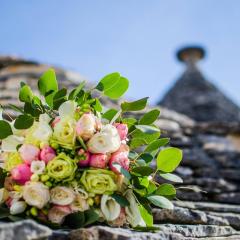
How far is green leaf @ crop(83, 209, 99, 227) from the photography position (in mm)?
1438

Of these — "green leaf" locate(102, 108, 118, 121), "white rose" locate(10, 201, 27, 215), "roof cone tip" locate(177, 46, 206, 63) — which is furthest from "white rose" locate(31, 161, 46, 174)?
"roof cone tip" locate(177, 46, 206, 63)

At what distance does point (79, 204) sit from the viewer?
1.48 m

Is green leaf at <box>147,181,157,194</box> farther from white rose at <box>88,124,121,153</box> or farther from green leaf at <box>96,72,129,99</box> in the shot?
green leaf at <box>96,72,129,99</box>

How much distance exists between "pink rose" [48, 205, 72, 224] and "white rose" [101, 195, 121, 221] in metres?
0.10

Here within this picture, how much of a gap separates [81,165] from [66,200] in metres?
0.13

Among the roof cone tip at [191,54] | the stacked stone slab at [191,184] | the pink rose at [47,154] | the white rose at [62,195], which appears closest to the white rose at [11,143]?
the pink rose at [47,154]

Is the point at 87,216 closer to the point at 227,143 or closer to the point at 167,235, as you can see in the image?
the point at 167,235

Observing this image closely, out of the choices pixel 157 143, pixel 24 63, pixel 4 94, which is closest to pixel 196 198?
pixel 157 143

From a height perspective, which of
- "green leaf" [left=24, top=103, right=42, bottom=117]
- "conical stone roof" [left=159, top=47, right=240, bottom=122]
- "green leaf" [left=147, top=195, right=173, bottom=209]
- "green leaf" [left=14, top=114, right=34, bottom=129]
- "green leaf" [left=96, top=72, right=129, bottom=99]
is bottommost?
"green leaf" [left=147, top=195, right=173, bottom=209]

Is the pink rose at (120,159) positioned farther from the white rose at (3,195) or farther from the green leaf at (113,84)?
the white rose at (3,195)

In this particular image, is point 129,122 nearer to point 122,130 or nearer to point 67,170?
point 122,130

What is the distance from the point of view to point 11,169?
155cm

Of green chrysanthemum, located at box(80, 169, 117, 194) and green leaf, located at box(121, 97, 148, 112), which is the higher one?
green leaf, located at box(121, 97, 148, 112)

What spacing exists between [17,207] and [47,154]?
18cm
